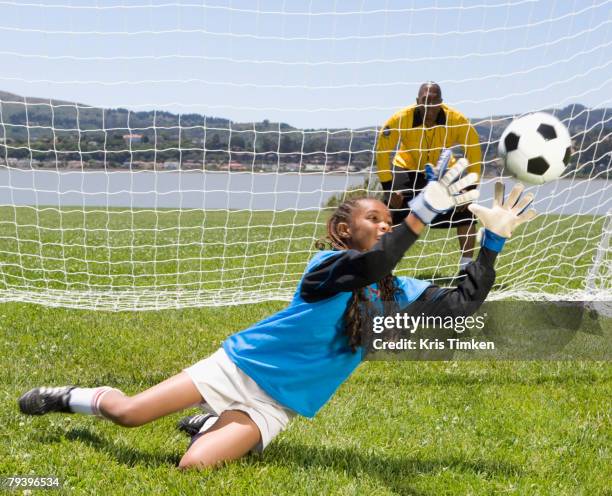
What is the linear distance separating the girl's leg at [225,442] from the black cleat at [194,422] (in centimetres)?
30

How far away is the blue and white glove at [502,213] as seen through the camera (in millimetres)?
3221

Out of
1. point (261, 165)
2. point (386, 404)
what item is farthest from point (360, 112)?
point (386, 404)

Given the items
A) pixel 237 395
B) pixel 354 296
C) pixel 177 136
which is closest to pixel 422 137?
pixel 177 136

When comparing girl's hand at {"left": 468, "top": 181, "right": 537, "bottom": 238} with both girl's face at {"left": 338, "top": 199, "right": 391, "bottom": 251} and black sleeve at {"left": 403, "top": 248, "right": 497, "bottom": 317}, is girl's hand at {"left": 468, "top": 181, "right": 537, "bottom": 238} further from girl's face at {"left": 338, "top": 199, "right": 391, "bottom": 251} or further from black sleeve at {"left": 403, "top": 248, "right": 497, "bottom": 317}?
girl's face at {"left": 338, "top": 199, "right": 391, "bottom": 251}

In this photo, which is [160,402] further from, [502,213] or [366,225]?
[502,213]

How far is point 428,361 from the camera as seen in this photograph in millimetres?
5305

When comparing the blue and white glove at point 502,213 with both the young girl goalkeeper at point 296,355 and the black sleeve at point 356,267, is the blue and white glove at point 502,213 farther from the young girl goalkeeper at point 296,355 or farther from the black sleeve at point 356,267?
the black sleeve at point 356,267

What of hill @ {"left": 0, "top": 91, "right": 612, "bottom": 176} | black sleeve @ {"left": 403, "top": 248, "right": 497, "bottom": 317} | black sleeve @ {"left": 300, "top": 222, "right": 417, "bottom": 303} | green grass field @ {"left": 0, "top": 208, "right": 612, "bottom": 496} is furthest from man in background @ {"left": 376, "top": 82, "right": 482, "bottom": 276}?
black sleeve @ {"left": 300, "top": 222, "right": 417, "bottom": 303}

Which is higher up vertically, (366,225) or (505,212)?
(505,212)

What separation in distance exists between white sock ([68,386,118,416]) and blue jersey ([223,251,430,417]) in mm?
740

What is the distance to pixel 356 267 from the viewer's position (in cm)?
313

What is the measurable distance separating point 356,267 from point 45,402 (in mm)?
1869

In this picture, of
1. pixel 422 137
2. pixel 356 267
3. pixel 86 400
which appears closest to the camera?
pixel 356 267

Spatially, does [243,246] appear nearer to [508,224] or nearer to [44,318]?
[44,318]
